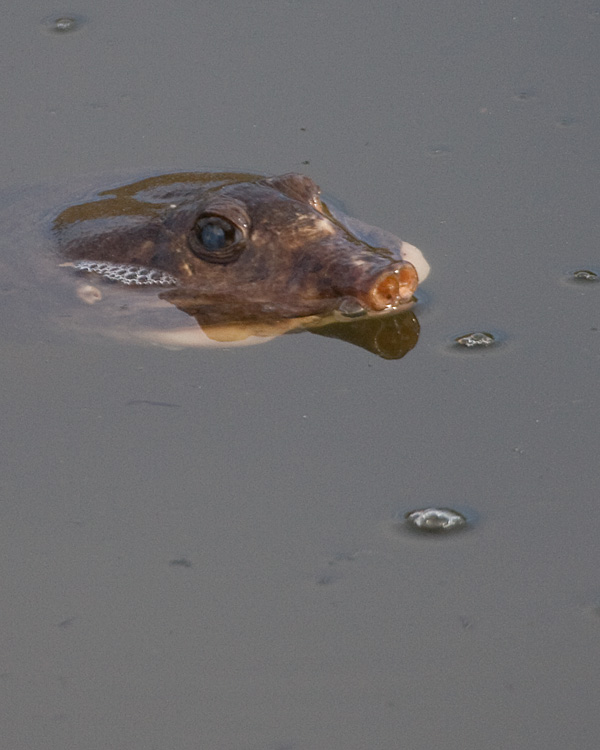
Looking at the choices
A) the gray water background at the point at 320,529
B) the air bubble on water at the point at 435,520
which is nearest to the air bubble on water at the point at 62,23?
the gray water background at the point at 320,529

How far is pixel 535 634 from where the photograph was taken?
2.81m

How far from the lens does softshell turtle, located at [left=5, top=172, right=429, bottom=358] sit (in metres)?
3.86

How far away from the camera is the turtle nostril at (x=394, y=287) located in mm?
3799

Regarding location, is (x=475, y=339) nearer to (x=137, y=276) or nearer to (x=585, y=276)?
(x=585, y=276)

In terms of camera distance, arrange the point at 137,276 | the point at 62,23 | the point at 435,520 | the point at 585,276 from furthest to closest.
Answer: the point at 62,23 < the point at 585,276 < the point at 137,276 < the point at 435,520

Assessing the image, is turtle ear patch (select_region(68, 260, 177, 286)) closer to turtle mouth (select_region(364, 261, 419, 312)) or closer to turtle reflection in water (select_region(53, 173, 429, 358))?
turtle reflection in water (select_region(53, 173, 429, 358))

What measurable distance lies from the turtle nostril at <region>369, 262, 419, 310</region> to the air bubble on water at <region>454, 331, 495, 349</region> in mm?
247

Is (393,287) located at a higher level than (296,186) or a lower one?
lower

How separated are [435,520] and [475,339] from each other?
93cm

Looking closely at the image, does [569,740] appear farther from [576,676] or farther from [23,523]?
[23,523]

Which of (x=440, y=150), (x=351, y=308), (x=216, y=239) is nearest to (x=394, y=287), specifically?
(x=351, y=308)

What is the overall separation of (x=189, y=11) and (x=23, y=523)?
3628 millimetres

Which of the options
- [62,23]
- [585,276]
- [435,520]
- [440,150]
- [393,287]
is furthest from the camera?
[62,23]

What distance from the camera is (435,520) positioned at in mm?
3131
